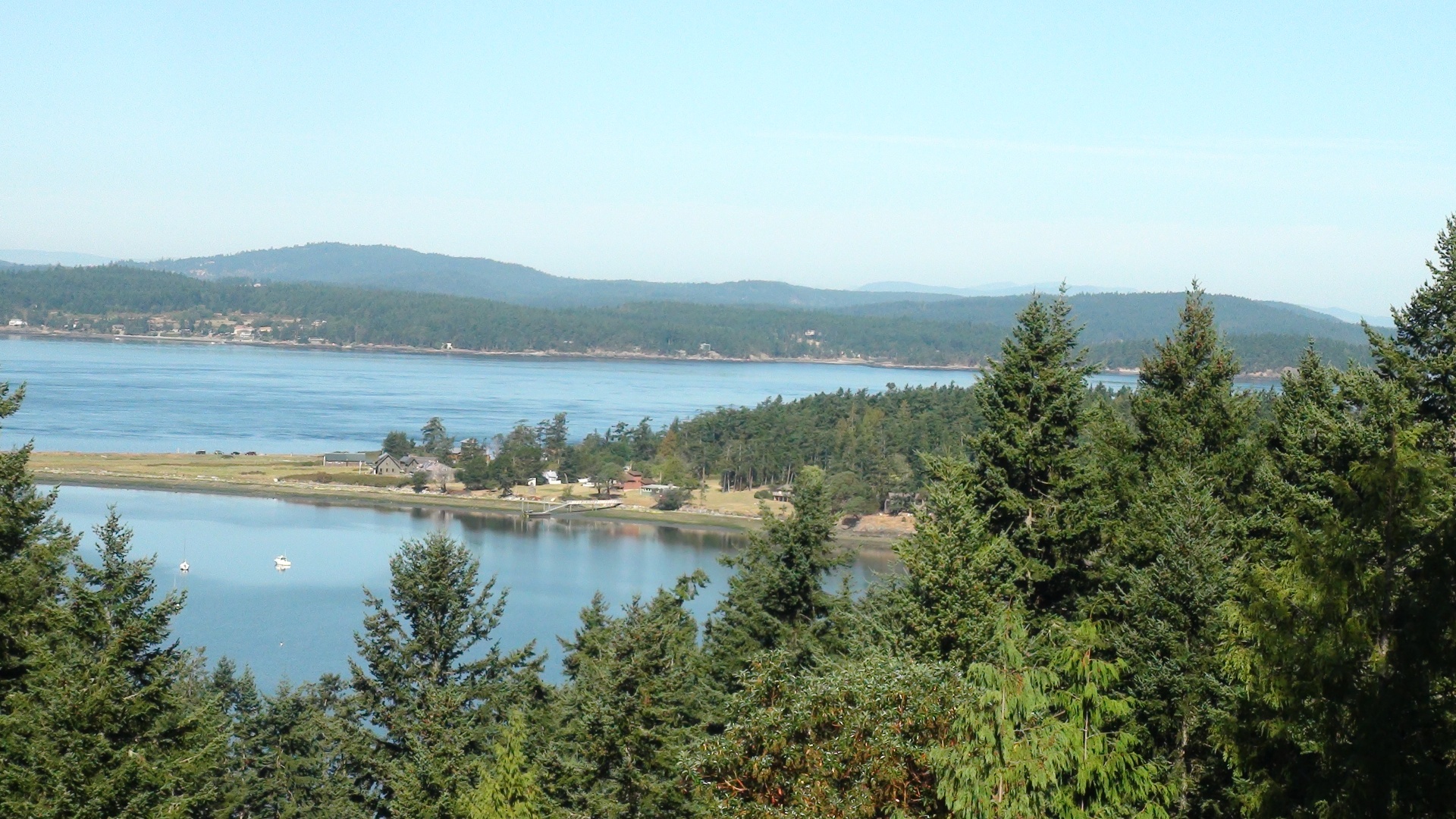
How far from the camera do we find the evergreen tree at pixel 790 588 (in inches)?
388

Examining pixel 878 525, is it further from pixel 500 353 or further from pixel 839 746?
pixel 500 353

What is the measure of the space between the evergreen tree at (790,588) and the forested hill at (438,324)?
106045mm

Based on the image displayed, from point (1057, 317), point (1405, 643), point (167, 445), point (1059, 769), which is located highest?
point (1057, 317)

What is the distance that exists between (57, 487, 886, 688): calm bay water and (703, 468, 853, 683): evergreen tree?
377 inches

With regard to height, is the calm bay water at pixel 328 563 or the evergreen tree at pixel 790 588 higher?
the evergreen tree at pixel 790 588

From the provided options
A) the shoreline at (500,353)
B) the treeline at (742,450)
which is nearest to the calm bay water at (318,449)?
the treeline at (742,450)

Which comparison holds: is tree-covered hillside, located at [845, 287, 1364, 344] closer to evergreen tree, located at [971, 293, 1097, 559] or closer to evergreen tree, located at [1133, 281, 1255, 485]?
evergreen tree, located at [1133, 281, 1255, 485]

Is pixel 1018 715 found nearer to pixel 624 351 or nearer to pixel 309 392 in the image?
pixel 309 392

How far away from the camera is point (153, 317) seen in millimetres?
123500

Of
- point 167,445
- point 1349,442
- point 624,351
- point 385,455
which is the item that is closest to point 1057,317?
point 1349,442

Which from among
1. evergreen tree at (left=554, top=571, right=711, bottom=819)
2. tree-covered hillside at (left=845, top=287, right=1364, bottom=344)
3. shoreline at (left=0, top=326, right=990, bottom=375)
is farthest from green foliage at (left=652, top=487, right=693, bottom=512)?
tree-covered hillside at (left=845, top=287, right=1364, bottom=344)

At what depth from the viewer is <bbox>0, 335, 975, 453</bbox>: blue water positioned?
51469mm

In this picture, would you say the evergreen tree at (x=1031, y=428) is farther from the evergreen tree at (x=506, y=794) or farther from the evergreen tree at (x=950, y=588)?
the evergreen tree at (x=506, y=794)

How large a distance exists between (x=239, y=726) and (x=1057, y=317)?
9.07 metres
